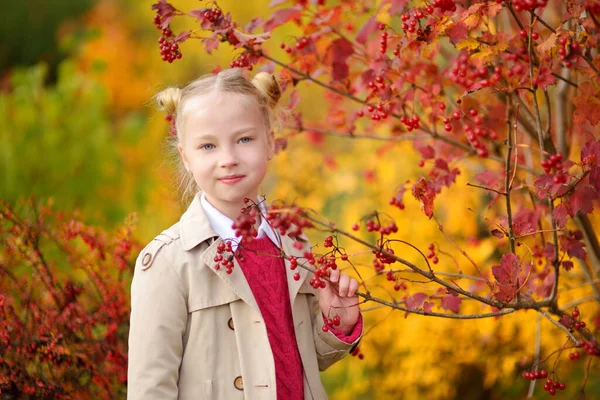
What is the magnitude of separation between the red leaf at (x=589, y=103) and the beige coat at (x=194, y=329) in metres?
0.98

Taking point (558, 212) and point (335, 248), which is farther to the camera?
point (558, 212)

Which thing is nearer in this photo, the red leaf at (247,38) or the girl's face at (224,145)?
the girl's face at (224,145)

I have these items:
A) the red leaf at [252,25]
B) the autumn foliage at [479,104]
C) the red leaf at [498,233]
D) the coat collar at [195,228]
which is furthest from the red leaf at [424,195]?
the red leaf at [252,25]

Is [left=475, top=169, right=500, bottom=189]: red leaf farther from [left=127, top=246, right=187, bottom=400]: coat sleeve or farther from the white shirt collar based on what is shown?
[left=127, top=246, right=187, bottom=400]: coat sleeve

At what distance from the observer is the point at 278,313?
1.91 metres

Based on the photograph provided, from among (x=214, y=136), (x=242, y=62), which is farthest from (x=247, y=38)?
(x=214, y=136)

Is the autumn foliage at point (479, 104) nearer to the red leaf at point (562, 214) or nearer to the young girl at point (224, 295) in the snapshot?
the red leaf at point (562, 214)

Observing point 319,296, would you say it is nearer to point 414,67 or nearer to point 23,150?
point 414,67

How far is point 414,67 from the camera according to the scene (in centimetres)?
243

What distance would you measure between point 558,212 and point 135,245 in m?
1.56

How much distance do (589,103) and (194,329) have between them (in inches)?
46.0

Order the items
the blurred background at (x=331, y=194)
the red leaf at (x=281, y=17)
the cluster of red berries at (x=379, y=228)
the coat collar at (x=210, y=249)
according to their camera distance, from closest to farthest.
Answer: the cluster of red berries at (x=379, y=228) < the coat collar at (x=210, y=249) < the red leaf at (x=281, y=17) < the blurred background at (x=331, y=194)

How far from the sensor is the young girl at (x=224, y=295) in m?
1.80

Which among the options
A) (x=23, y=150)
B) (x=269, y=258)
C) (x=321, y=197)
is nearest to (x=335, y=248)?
(x=269, y=258)
